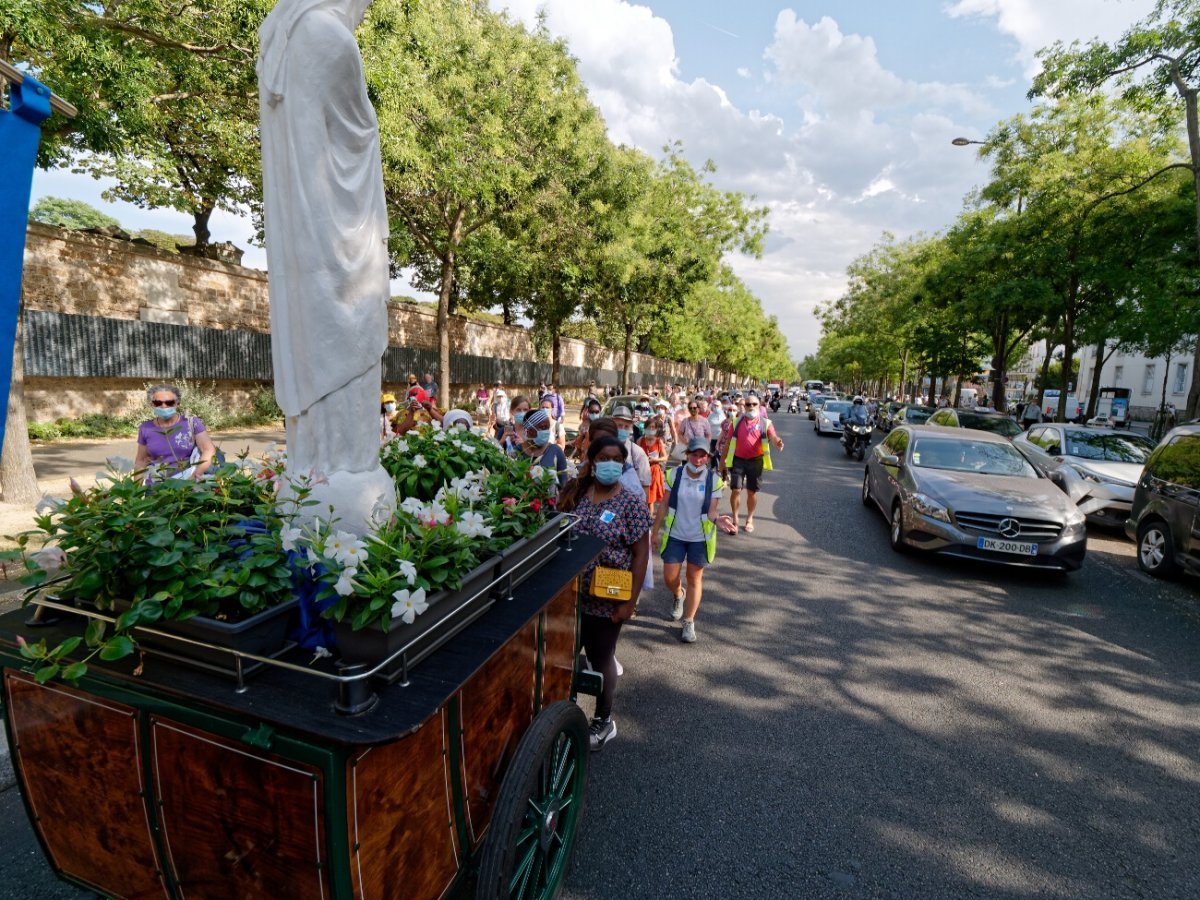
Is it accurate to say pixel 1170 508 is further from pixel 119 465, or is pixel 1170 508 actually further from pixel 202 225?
pixel 202 225

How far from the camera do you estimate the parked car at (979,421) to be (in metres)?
14.5

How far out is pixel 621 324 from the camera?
2934cm

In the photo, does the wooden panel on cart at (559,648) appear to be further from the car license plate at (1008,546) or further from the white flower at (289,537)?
the car license plate at (1008,546)

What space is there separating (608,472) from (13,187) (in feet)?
9.18

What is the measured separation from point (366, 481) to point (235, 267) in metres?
16.4

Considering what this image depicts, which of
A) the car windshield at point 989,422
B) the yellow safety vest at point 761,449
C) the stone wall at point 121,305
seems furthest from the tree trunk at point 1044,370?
the stone wall at point 121,305

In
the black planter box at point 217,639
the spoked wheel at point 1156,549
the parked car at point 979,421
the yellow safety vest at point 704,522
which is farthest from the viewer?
the parked car at point 979,421

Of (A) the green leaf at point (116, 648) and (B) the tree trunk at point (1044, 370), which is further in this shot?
(B) the tree trunk at point (1044, 370)

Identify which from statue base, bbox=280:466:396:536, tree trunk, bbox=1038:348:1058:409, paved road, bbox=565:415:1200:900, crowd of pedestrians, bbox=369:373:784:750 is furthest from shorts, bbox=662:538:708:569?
tree trunk, bbox=1038:348:1058:409

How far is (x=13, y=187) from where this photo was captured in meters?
2.10

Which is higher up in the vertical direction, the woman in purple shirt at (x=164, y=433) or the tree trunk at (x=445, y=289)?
the tree trunk at (x=445, y=289)

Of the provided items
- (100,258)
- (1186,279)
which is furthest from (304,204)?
(1186,279)

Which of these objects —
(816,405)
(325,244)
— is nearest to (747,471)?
(325,244)

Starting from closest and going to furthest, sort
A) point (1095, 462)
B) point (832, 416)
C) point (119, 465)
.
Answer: point (119, 465), point (1095, 462), point (832, 416)
